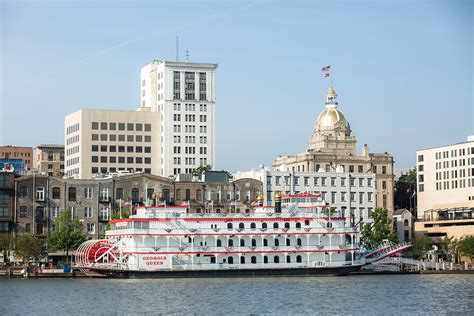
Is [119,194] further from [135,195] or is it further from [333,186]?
[333,186]

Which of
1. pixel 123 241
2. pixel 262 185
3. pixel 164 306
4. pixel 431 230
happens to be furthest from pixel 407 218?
pixel 164 306

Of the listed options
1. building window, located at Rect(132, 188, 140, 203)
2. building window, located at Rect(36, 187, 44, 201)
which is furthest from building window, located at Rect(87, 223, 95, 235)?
building window, located at Rect(36, 187, 44, 201)

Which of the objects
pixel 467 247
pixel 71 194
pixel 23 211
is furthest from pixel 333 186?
pixel 23 211

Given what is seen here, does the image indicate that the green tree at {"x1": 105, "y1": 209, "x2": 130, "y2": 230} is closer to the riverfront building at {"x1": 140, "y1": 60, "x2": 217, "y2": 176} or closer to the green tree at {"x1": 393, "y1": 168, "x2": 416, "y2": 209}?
the riverfront building at {"x1": 140, "y1": 60, "x2": 217, "y2": 176}

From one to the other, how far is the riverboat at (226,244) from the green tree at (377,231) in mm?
26370

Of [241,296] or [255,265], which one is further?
[255,265]

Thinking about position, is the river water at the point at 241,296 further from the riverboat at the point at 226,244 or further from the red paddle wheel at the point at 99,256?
the riverboat at the point at 226,244

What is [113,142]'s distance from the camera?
7224 inches

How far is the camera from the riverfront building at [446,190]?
16112 centimetres

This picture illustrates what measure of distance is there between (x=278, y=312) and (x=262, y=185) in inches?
2907

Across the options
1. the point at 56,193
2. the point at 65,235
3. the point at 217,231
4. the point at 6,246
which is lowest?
the point at 6,246

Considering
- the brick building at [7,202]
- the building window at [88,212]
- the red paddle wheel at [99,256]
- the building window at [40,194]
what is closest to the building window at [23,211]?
the brick building at [7,202]

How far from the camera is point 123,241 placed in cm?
11012

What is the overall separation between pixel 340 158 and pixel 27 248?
211 ft
